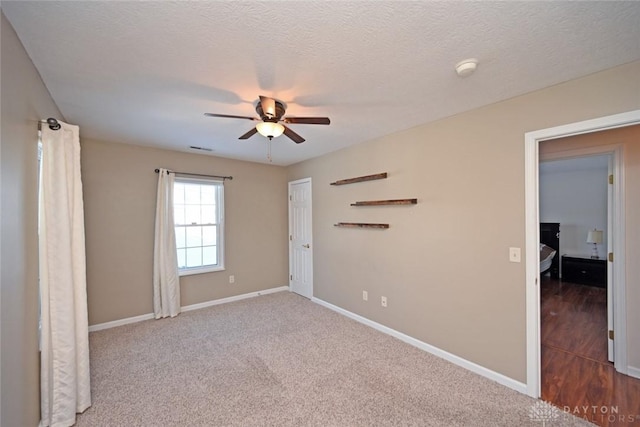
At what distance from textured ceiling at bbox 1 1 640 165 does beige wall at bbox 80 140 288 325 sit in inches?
43.5

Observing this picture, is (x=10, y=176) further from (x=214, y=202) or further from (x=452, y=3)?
(x=214, y=202)

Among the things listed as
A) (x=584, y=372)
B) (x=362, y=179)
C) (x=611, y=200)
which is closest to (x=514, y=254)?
(x=611, y=200)

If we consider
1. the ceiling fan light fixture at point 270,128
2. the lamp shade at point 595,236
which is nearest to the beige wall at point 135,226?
the ceiling fan light fixture at point 270,128

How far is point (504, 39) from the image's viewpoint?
144 cm

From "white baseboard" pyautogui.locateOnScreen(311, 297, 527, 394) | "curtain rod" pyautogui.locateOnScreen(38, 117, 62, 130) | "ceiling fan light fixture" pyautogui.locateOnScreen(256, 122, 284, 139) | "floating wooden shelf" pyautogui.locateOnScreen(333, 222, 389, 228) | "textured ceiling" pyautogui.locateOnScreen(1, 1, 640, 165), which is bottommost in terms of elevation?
"white baseboard" pyautogui.locateOnScreen(311, 297, 527, 394)

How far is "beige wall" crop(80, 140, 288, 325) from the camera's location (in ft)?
10.9

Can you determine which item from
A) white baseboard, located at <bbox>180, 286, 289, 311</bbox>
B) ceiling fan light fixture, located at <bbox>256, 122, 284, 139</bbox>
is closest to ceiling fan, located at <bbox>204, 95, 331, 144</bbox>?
ceiling fan light fixture, located at <bbox>256, 122, 284, 139</bbox>

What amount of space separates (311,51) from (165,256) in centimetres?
338

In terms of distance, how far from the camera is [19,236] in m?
1.42

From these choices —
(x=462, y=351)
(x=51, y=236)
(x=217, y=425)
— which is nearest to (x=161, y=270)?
(x=51, y=236)

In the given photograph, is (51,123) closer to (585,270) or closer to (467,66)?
(467,66)

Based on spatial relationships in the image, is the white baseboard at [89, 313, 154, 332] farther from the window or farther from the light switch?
the light switch

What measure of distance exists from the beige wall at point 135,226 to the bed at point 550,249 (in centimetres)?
622

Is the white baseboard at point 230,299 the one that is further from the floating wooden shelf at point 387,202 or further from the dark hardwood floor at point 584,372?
the dark hardwood floor at point 584,372
